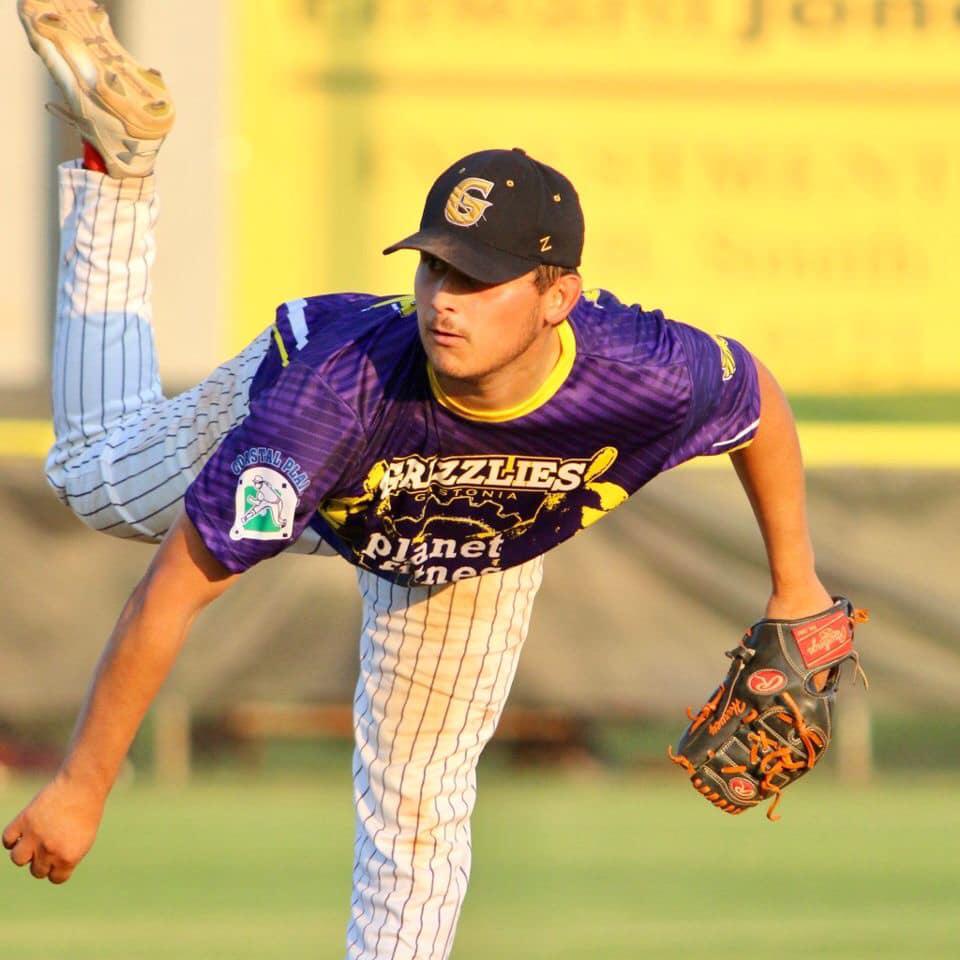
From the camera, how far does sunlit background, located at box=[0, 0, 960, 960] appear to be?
748 centimetres

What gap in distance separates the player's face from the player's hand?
3.12 feet

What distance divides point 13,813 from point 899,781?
3344mm

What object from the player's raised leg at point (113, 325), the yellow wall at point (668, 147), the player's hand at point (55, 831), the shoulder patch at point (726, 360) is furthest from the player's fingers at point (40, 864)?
the yellow wall at point (668, 147)

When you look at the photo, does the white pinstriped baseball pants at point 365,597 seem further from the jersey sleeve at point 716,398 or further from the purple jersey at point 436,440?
the jersey sleeve at point 716,398

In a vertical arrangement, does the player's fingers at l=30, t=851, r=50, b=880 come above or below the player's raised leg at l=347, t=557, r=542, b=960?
above

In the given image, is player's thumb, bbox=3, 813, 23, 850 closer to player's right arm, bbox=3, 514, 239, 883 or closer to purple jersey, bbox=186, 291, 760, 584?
player's right arm, bbox=3, 514, 239, 883

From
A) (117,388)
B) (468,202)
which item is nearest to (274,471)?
(468,202)

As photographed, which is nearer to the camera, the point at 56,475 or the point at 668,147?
the point at 56,475

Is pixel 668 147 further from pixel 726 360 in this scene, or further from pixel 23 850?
pixel 23 850

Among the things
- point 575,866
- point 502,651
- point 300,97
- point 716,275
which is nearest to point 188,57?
point 300,97

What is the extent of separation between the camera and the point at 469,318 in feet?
11.2

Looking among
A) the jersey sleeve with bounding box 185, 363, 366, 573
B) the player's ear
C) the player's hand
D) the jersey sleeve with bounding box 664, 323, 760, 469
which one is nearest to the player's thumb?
the player's hand

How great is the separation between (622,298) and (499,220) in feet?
15.8

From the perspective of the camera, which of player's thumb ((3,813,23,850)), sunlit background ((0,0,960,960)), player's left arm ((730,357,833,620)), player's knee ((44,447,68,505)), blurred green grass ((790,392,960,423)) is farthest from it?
blurred green grass ((790,392,960,423))
